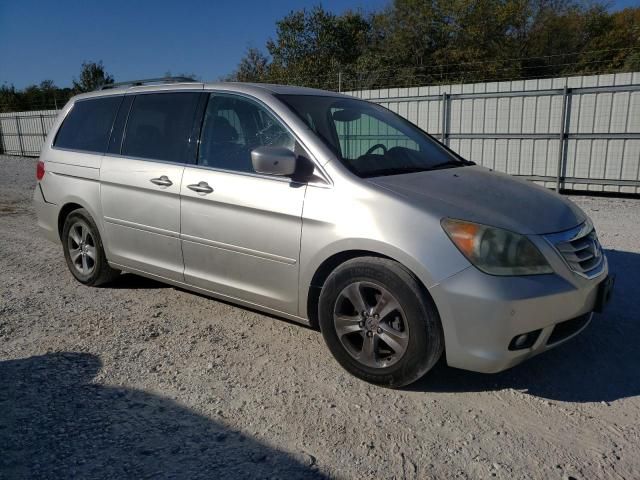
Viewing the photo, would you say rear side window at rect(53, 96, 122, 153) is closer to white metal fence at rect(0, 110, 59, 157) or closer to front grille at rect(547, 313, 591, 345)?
front grille at rect(547, 313, 591, 345)

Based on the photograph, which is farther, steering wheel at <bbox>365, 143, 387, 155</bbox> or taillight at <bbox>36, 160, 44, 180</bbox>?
taillight at <bbox>36, 160, 44, 180</bbox>

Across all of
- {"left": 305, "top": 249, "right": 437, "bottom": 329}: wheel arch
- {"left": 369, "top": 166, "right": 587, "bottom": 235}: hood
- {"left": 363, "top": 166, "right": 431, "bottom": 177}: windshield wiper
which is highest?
{"left": 363, "top": 166, "right": 431, "bottom": 177}: windshield wiper

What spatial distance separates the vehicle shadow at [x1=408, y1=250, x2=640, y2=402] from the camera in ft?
9.95

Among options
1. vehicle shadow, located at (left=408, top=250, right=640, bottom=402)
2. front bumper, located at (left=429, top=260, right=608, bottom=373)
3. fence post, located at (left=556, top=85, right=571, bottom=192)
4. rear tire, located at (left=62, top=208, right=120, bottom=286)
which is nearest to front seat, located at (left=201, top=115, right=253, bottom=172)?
rear tire, located at (left=62, top=208, right=120, bottom=286)

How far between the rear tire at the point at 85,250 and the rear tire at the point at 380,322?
2.48 metres

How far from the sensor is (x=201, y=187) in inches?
144

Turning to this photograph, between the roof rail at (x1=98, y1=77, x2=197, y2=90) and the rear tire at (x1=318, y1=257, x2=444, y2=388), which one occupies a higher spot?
the roof rail at (x1=98, y1=77, x2=197, y2=90)

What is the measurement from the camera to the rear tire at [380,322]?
2.80 meters

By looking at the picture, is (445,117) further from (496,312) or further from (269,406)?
(269,406)

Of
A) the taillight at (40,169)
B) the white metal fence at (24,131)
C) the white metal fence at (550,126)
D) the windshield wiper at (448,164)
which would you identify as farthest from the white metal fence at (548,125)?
the white metal fence at (24,131)

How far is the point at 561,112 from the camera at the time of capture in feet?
35.4

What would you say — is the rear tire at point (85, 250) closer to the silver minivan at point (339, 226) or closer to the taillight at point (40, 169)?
the silver minivan at point (339, 226)

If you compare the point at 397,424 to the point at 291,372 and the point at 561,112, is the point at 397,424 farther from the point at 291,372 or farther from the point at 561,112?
the point at 561,112

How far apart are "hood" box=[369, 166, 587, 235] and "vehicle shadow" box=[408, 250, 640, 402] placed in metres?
0.91
